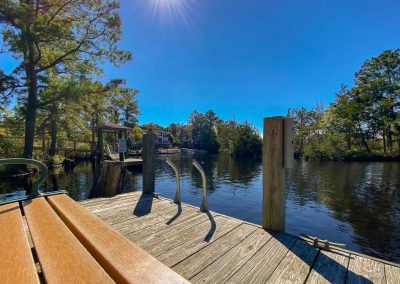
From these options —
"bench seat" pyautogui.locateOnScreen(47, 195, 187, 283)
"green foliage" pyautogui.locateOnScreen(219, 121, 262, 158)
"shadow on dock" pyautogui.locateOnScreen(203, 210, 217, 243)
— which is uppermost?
"green foliage" pyautogui.locateOnScreen(219, 121, 262, 158)

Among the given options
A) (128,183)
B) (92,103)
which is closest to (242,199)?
(128,183)

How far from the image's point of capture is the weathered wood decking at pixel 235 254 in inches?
71.7

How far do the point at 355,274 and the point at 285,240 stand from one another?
70 cm

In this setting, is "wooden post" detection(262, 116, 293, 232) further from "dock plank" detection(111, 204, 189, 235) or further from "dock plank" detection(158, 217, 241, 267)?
"dock plank" detection(111, 204, 189, 235)

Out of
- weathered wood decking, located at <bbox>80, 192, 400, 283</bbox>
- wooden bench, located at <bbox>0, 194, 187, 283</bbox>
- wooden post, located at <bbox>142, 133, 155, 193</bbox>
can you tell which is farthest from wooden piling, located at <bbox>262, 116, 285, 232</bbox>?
wooden post, located at <bbox>142, 133, 155, 193</bbox>

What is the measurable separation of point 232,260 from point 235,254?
0.11 m

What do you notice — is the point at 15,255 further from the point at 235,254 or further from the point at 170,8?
the point at 170,8

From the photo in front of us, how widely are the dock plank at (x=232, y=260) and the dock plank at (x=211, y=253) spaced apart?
5 centimetres

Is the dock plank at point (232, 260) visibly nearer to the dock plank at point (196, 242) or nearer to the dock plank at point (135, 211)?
the dock plank at point (196, 242)

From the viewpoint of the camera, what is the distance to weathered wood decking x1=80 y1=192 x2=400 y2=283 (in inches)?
71.7

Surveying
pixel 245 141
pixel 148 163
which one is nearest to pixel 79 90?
pixel 148 163

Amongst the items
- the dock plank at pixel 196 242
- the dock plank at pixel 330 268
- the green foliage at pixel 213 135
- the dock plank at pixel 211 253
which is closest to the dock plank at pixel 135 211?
the dock plank at pixel 196 242

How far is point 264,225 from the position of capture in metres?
2.76

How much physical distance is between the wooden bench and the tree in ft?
45.4
